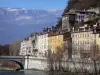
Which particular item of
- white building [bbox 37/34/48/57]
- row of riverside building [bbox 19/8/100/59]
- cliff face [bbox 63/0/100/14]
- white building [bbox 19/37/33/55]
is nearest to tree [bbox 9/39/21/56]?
white building [bbox 19/37/33/55]

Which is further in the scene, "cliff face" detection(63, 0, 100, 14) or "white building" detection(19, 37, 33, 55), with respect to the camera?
"white building" detection(19, 37, 33, 55)

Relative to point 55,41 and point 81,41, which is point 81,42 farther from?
point 55,41

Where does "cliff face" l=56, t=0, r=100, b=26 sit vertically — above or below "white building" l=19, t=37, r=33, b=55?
above

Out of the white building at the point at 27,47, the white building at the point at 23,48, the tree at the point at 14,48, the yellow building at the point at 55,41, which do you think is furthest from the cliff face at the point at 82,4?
the tree at the point at 14,48

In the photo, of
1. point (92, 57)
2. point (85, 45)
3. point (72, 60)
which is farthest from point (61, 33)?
point (92, 57)

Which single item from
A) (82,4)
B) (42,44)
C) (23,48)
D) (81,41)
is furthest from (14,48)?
(81,41)

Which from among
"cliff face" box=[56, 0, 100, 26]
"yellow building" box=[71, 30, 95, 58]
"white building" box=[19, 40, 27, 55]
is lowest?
"yellow building" box=[71, 30, 95, 58]

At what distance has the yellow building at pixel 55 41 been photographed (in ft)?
252

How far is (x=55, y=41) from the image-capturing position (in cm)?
7969

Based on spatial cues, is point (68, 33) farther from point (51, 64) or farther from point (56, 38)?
point (51, 64)

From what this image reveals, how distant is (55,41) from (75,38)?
38.4 feet

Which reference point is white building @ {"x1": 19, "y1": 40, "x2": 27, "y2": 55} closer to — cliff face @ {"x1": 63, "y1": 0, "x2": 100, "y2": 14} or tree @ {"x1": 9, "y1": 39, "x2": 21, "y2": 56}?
tree @ {"x1": 9, "y1": 39, "x2": 21, "y2": 56}

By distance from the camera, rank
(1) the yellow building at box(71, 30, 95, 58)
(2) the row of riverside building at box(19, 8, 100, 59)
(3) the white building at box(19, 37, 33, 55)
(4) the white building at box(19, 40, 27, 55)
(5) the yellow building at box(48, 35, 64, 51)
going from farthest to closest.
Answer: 1. (4) the white building at box(19, 40, 27, 55)
2. (3) the white building at box(19, 37, 33, 55)
3. (5) the yellow building at box(48, 35, 64, 51)
4. (2) the row of riverside building at box(19, 8, 100, 59)
5. (1) the yellow building at box(71, 30, 95, 58)

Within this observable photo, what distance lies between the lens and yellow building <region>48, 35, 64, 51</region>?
252 feet
